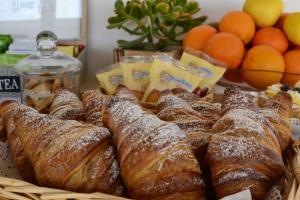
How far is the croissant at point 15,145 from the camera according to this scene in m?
0.55

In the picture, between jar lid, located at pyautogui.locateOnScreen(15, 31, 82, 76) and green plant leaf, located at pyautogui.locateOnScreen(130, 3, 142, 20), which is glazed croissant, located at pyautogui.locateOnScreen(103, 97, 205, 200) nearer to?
jar lid, located at pyautogui.locateOnScreen(15, 31, 82, 76)

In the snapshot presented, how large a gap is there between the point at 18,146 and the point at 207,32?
635 millimetres

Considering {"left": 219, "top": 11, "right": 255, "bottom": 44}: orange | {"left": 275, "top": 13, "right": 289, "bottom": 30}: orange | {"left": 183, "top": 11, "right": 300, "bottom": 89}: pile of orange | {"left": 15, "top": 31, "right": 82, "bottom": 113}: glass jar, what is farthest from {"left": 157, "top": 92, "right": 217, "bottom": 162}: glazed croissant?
{"left": 275, "top": 13, "right": 289, "bottom": 30}: orange

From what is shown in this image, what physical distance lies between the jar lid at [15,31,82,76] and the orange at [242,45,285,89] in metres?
0.38

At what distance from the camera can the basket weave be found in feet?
1.50

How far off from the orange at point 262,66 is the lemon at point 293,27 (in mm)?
69

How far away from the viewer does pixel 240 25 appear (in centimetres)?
105

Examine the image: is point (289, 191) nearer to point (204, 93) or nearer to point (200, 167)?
point (200, 167)

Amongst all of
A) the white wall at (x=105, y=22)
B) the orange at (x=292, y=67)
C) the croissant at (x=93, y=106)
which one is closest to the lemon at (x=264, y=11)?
the orange at (x=292, y=67)

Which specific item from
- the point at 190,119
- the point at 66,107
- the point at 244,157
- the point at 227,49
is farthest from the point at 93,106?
the point at 227,49

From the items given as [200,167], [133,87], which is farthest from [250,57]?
[200,167]

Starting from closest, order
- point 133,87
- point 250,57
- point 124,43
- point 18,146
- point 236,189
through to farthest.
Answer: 1. point 236,189
2. point 18,146
3. point 133,87
4. point 250,57
5. point 124,43

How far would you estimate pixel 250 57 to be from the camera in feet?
3.31

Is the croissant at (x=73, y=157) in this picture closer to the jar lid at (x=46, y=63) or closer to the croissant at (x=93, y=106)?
the croissant at (x=93, y=106)
